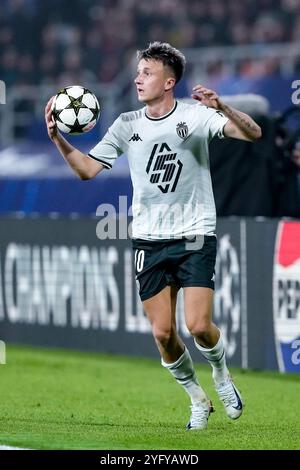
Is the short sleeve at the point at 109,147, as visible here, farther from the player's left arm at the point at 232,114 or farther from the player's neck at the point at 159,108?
the player's left arm at the point at 232,114

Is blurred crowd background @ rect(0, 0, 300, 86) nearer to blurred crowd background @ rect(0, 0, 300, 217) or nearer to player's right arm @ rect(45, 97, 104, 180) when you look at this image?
blurred crowd background @ rect(0, 0, 300, 217)

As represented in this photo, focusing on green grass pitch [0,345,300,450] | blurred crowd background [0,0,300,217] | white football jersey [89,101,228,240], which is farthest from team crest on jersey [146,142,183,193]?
blurred crowd background [0,0,300,217]

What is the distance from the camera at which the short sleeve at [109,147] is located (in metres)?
8.03

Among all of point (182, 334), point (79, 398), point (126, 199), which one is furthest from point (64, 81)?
point (79, 398)

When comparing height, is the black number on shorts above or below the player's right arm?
below

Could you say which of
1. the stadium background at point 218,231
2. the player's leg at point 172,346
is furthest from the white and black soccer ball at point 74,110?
the stadium background at point 218,231

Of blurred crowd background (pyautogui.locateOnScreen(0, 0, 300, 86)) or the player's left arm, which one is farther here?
blurred crowd background (pyautogui.locateOnScreen(0, 0, 300, 86))

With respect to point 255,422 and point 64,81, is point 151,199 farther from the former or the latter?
point 64,81

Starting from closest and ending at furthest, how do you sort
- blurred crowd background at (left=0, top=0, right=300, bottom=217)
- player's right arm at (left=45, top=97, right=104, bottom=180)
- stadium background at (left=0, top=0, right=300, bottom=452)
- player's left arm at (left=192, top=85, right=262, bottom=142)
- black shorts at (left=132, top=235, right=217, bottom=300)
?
player's left arm at (left=192, top=85, right=262, bottom=142)
player's right arm at (left=45, top=97, right=104, bottom=180)
black shorts at (left=132, top=235, right=217, bottom=300)
stadium background at (left=0, top=0, right=300, bottom=452)
blurred crowd background at (left=0, top=0, right=300, bottom=217)

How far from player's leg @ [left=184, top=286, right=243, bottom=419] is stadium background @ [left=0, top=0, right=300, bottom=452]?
10.6 ft

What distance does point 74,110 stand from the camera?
7.92m

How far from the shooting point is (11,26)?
23.5 metres

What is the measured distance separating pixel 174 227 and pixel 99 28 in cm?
1534

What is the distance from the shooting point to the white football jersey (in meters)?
7.89
